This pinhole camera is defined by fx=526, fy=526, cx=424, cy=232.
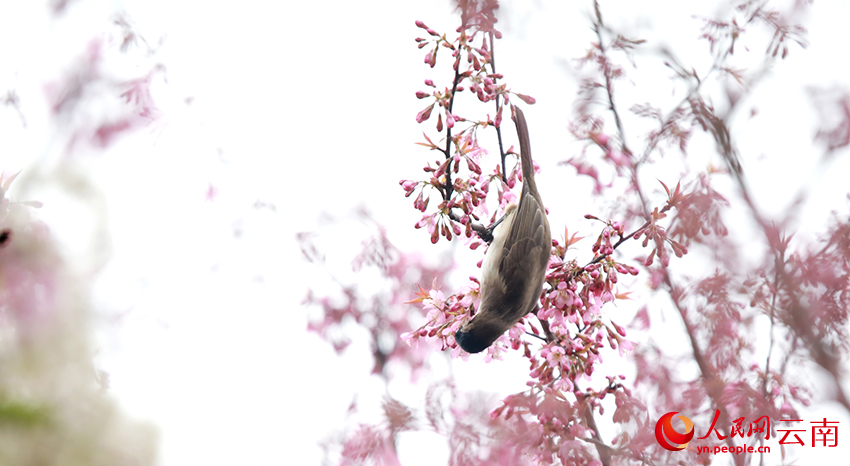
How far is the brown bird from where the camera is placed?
1872mm

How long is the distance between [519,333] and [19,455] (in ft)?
4.72

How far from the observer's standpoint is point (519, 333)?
1908 mm

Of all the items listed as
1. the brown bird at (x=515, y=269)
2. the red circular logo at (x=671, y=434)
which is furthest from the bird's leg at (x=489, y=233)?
the red circular logo at (x=671, y=434)

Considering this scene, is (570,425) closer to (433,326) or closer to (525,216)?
(433,326)

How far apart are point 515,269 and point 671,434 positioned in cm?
75

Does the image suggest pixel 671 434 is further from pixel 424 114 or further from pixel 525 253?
pixel 424 114

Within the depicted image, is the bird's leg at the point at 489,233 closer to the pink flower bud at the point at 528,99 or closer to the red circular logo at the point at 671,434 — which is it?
the pink flower bud at the point at 528,99

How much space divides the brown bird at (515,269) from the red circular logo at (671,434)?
58cm

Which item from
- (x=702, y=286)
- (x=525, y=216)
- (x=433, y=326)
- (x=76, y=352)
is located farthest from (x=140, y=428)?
(x=702, y=286)

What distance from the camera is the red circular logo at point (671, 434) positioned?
1.72 metres

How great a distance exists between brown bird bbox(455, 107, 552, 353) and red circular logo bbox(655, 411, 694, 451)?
1.90ft

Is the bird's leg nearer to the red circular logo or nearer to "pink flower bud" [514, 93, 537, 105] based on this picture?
"pink flower bud" [514, 93, 537, 105]

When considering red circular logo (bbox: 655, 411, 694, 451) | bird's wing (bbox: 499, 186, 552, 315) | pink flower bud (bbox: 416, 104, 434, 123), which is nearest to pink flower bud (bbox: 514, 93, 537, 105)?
pink flower bud (bbox: 416, 104, 434, 123)

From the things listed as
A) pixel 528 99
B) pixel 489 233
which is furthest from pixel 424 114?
pixel 489 233
